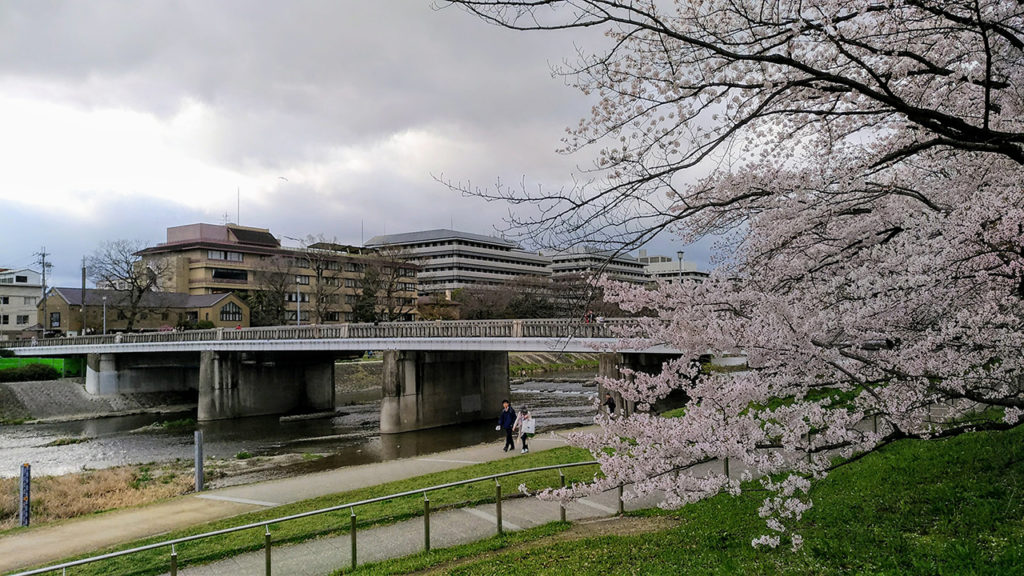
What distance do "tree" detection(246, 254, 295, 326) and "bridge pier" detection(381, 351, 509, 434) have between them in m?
38.1

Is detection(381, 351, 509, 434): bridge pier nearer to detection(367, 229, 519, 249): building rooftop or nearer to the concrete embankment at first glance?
the concrete embankment

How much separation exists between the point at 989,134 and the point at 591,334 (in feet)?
78.2

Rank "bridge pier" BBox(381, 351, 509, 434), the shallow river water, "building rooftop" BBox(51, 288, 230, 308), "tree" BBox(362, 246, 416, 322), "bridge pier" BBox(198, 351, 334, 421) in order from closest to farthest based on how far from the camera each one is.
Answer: the shallow river water < "bridge pier" BBox(381, 351, 509, 434) < "bridge pier" BBox(198, 351, 334, 421) < "tree" BBox(362, 246, 416, 322) < "building rooftop" BBox(51, 288, 230, 308)

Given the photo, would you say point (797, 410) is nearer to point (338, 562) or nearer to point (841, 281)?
point (841, 281)

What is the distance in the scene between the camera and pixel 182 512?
49.4ft

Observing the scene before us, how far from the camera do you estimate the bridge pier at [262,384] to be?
47156mm

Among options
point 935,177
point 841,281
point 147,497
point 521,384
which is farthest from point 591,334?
point 521,384

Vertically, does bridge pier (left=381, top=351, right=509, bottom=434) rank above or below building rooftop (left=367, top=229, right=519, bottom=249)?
below

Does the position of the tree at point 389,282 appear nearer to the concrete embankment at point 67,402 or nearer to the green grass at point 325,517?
the concrete embankment at point 67,402

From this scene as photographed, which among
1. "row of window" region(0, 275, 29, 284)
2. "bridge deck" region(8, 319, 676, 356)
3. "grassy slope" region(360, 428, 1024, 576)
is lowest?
"grassy slope" region(360, 428, 1024, 576)

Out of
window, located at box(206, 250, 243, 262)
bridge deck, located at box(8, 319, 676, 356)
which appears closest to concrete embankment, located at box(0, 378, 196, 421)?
bridge deck, located at box(8, 319, 676, 356)

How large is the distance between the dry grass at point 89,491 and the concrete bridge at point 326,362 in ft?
47.2

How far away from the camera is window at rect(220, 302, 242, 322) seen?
8453 cm

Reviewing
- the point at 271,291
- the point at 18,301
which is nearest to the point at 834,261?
the point at 271,291
